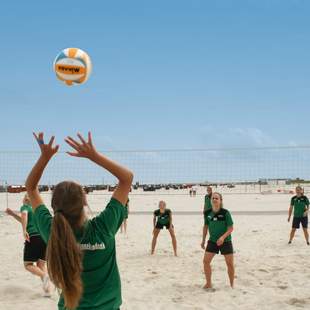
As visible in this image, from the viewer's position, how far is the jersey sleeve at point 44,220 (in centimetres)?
201

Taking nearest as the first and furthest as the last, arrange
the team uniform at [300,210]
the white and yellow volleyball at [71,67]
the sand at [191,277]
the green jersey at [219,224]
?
1. the white and yellow volleyball at [71,67]
2. the sand at [191,277]
3. the green jersey at [219,224]
4. the team uniform at [300,210]

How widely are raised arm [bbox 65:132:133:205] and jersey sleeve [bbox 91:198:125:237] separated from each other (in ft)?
0.13

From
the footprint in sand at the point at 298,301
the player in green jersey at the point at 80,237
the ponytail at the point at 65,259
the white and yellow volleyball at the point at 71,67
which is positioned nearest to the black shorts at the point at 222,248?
the footprint in sand at the point at 298,301

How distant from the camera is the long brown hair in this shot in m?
1.77

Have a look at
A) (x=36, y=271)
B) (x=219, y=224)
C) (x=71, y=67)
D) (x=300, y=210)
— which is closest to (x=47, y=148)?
(x=71, y=67)

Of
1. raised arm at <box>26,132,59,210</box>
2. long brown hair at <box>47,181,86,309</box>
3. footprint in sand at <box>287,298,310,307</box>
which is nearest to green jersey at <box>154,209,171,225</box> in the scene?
footprint in sand at <box>287,298,310,307</box>

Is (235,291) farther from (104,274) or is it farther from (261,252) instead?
(104,274)

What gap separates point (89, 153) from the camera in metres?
1.92

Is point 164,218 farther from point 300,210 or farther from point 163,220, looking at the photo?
point 300,210

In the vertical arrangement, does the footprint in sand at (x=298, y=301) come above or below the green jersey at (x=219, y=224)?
below

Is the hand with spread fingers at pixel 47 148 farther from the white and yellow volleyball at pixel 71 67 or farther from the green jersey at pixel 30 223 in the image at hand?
the green jersey at pixel 30 223

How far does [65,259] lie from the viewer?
1764mm

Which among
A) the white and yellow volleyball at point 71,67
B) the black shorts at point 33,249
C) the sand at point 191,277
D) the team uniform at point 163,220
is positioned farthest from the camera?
the team uniform at point 163,220

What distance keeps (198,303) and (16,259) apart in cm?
414
